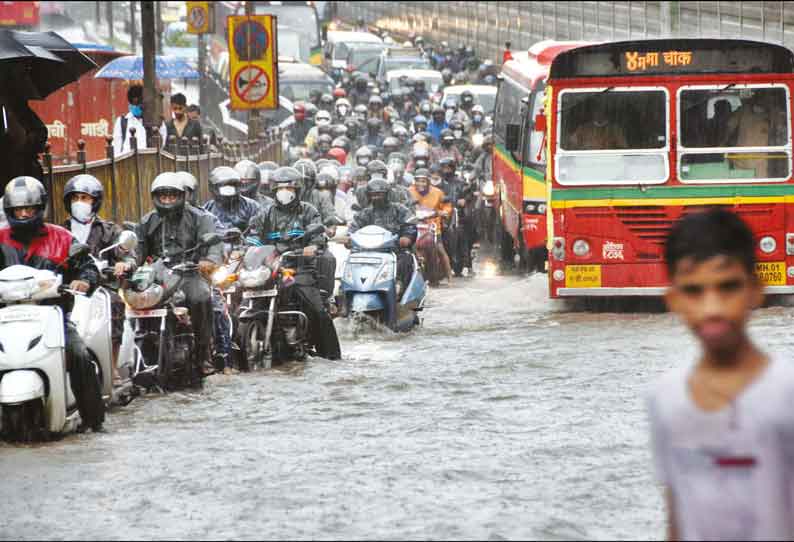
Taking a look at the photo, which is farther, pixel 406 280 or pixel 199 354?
pixel 406 280

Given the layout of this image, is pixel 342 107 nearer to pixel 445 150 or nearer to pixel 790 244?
pixel 445 150

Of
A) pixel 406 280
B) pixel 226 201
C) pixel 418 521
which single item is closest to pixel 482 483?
pixel 418 521

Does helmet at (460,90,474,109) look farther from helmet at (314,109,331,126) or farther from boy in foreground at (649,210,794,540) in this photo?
boy in foreground at (649,210,794,540)

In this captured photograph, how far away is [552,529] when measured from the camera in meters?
7.64

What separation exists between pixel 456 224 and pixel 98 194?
502 inches

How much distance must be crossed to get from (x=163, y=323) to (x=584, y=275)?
649cm

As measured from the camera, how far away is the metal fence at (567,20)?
4438cm

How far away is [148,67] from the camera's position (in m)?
24.7

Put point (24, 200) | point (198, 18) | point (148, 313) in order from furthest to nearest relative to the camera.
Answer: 1. point (198, 18)
2. point (148, 313)
3. point (24, 200)

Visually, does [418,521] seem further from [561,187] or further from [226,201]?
[561,187]

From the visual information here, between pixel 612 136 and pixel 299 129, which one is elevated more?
pixel 612 136

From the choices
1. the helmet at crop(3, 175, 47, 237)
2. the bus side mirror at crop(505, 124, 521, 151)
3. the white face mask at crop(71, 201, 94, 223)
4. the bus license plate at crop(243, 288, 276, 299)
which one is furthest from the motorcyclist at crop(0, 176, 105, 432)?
the bus side mirror at crop(505, 124, 521, 151)

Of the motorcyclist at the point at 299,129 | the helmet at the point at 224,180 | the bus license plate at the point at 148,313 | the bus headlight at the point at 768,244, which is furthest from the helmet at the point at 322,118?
the bus license plate at the point at 148,313

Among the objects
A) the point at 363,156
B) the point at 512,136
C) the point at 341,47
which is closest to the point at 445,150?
the point at 363,156
